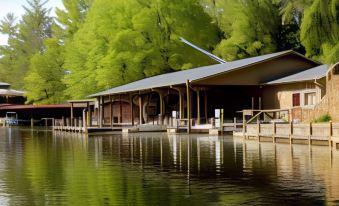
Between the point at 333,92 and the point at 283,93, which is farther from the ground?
the point at 283,93

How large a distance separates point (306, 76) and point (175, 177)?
22.6 meters

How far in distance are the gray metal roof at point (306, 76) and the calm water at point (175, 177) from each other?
10978 millimetres

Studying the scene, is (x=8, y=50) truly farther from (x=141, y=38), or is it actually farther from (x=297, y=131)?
(x=297, y=131)

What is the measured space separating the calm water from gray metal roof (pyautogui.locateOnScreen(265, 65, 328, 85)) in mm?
10978

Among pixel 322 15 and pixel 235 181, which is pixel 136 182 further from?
pixel 322 15

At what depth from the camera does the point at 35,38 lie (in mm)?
95062

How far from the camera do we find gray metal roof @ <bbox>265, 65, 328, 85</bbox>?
3639 centimetres

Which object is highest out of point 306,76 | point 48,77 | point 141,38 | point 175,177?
point 141,38

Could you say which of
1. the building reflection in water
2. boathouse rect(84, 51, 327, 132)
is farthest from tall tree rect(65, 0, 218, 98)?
the building reflection in water

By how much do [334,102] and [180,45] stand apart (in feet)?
105

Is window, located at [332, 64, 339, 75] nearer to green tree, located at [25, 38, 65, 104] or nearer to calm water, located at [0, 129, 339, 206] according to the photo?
calm water, located at [0, 129, 339, 206]

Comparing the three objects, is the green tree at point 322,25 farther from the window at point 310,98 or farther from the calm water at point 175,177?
the calm water at point 175,177

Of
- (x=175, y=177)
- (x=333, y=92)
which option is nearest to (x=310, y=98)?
(x=333, y=92)

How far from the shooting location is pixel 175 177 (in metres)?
16.9
